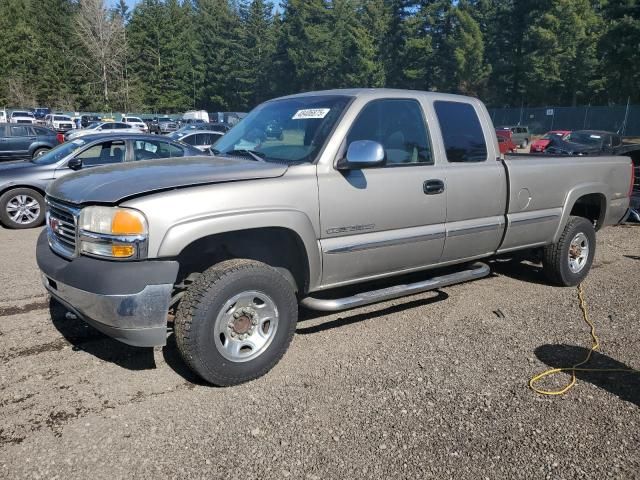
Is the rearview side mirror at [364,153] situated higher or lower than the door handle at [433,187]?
higher

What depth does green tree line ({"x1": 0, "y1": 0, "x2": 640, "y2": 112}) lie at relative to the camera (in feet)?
182

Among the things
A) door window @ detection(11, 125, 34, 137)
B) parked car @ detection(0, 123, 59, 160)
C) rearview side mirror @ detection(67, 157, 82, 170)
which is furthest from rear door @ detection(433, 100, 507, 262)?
door window @ detection(11, 125, 34, 137)

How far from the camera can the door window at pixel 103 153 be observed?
29.9 feet

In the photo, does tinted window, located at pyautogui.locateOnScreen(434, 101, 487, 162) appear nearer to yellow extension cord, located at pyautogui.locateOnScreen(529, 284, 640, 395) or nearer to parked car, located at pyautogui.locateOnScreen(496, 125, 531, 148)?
yellow extension cord, located at pyautogui.locateOnScreen(529, 284, 640, 395)

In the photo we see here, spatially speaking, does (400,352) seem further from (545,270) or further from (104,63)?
(104,63)

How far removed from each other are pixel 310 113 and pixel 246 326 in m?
1.70

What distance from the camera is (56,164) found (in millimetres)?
9133

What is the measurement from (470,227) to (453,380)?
1442mm

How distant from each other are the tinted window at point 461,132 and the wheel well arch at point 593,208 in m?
1.70

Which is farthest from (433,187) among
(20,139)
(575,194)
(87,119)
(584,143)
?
(87,119)

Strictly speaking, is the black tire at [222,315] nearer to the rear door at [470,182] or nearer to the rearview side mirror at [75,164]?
the rear door at [470,182]

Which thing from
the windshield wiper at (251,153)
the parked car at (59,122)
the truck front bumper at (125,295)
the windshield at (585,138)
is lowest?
the truck front bumper at (125,295)

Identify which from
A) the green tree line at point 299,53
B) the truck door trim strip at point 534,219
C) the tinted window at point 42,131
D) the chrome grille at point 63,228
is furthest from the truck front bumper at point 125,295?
the green tree line at point 299,53

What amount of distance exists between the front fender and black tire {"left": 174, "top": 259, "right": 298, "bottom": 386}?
0.26 m
